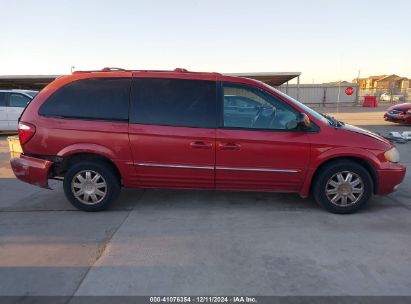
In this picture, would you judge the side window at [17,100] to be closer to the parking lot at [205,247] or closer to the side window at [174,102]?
the parking lot at [205,247]

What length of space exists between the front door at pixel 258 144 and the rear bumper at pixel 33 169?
2.28 meters

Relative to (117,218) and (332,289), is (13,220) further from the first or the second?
(332,289)

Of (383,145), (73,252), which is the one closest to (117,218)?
(73,252)

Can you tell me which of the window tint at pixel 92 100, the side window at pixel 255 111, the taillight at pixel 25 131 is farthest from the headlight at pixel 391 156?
the taillight at pixel 25 131

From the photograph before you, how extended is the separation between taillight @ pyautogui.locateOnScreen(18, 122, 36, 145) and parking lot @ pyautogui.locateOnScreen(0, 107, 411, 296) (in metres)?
1.00

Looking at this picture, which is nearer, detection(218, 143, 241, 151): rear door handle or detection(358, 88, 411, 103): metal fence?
detection(218, 143, 241, 151): rear door handle

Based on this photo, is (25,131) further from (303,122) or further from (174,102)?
(303,122)

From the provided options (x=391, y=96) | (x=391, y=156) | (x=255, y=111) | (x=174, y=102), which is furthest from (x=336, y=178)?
(x=391, y=96)

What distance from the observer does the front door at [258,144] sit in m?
4.21

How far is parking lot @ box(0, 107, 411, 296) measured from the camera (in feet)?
9.20

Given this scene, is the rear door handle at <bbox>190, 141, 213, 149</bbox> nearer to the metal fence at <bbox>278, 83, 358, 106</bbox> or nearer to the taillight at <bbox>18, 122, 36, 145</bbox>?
the taillight at <bbox>18, 122, 36, 145</bbox>

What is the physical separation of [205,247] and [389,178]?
265cm

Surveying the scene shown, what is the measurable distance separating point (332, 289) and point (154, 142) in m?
2.61

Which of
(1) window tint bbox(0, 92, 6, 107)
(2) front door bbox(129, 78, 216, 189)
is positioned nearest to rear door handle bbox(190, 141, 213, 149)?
(2) front door bbox(129, 78, 216, 189)
